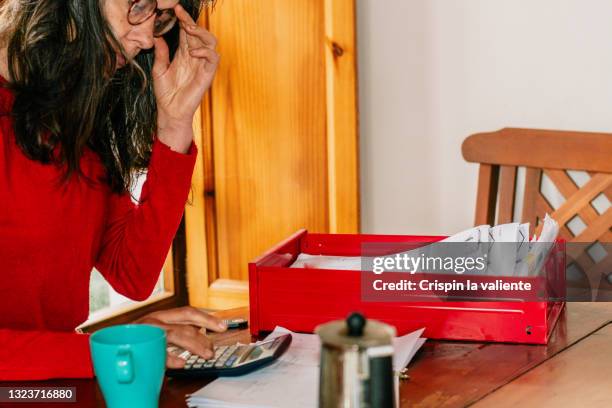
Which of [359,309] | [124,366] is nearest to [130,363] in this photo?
[124,366]

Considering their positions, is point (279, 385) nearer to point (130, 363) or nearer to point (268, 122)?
point (130, 363)

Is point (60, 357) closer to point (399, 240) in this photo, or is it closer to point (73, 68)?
point (73, 68)

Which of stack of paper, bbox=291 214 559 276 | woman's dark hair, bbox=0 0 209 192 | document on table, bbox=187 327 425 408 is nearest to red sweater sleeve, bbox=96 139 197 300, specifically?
woman's dark hair, bbox=0 0 209 192

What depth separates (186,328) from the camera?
4.03 feet

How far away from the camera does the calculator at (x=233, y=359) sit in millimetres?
1149

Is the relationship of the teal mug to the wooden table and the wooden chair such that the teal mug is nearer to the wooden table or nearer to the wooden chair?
the wooden table

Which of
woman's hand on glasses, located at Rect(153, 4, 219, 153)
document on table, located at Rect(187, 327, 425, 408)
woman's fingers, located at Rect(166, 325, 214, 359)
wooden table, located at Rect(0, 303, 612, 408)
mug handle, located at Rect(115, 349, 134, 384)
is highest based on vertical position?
woman's hand on glasses, located at Rect(153, 4, 219, 153)

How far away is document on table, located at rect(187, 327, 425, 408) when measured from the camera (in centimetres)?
106

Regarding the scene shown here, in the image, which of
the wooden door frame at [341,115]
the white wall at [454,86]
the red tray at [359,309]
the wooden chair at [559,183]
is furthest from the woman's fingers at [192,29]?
the white wall at [454,86]

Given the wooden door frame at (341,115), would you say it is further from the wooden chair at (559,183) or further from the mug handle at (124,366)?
the mug handle at (124,366)

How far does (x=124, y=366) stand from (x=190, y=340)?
0.87 feet

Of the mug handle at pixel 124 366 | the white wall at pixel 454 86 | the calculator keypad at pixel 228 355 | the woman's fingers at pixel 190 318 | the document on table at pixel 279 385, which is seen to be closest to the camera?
the mug handle at pixel 124 366

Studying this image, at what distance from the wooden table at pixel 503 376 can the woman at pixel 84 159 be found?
89 millimetres

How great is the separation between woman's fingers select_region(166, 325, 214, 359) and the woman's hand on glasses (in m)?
0.36
